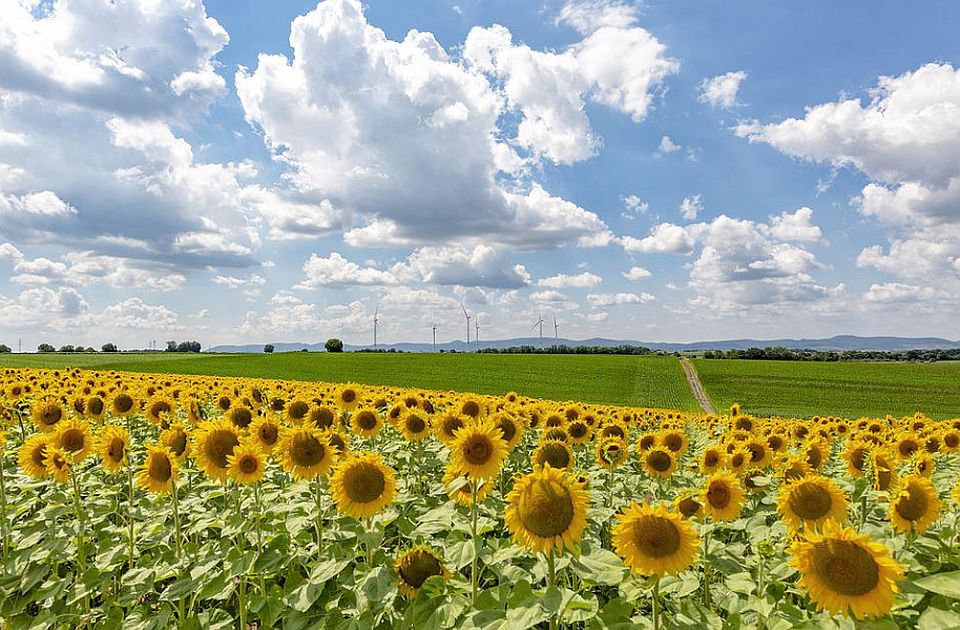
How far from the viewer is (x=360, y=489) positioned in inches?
191

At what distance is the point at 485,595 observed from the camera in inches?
149

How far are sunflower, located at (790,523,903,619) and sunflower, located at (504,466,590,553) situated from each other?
1.34 meters

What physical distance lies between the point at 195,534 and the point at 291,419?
81.1 inches

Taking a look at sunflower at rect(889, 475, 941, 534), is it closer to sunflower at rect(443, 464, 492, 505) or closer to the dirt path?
sunflower at rect(443, 464, 492, 505)

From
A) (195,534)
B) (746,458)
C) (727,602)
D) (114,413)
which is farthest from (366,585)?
(114,413)

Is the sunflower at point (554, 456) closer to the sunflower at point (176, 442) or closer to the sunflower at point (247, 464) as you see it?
the sunflower at point (247, 464)

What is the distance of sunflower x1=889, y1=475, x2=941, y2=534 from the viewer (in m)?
4.78

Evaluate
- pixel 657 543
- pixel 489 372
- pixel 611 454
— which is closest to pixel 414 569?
pixel 657 543

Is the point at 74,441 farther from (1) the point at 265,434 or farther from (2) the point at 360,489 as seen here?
(2) the point at 360,489

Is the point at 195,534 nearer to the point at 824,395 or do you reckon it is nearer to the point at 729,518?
the point at 729,518

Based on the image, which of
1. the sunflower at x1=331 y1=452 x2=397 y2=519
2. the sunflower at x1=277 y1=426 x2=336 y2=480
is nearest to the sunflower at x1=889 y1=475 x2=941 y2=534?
the sunflower at x1=331 y1=452 x2=397 y2=519

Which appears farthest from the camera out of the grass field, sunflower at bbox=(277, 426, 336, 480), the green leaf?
the grass field

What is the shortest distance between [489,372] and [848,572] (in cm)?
7918

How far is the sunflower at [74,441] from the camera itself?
679 cm
